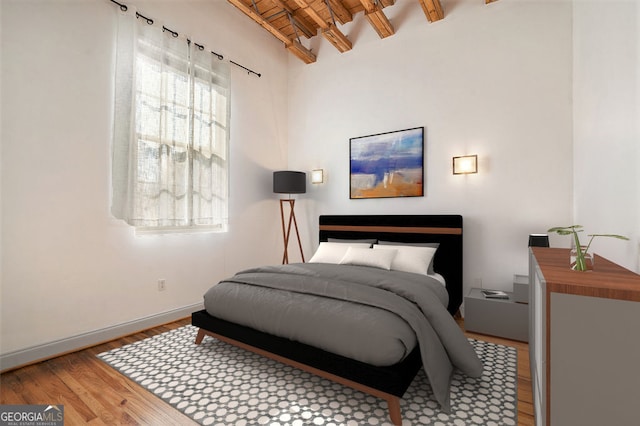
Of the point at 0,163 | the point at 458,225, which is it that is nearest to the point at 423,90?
the point at 458,225

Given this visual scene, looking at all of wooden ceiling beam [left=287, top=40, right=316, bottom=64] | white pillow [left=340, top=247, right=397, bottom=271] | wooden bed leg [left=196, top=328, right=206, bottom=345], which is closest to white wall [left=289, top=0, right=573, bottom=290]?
wooden ceiling beam [left=287, top=40, right=316, bottom=64]

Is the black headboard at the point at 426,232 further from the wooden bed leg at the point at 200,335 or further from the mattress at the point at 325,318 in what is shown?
the wooden bed leg at the point at 200,335

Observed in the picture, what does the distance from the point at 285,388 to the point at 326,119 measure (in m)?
3.52

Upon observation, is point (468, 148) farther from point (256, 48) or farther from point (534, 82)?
point (256, 48)

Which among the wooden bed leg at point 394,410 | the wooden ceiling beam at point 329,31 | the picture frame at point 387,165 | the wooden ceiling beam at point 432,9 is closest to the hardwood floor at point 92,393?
the wooden bed leg at point 394,410

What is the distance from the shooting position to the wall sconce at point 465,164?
3.27 meters

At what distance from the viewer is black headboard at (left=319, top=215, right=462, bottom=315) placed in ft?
10.6

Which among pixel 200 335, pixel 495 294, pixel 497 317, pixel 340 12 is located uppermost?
pixel 340 12

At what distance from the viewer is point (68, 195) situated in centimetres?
247

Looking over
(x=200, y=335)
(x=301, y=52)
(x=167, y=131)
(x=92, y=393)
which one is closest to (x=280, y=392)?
(x=200, y=335)

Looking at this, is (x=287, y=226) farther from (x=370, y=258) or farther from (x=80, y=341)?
(x=80, y=341)

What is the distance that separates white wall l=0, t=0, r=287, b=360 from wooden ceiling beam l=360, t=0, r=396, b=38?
1934mm

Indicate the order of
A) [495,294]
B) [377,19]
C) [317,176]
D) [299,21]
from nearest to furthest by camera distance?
[495,294] < [377,19] < [299,21] < [317,176]

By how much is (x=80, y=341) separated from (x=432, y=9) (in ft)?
15.7
